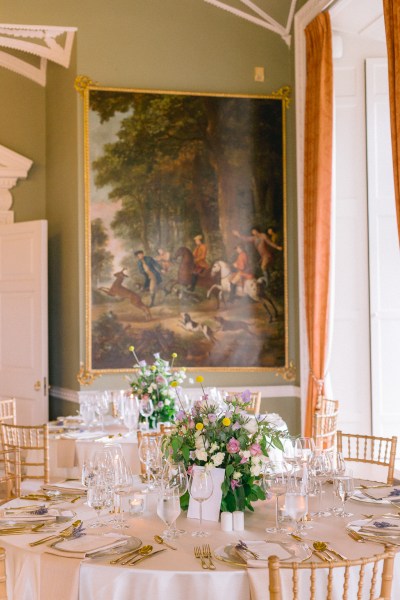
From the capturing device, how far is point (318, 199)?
7469 mm

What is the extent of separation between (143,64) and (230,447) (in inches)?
226

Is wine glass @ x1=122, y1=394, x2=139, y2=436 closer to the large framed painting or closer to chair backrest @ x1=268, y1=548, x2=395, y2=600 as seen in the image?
the large framed painting

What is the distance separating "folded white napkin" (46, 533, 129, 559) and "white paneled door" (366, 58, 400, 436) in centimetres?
527

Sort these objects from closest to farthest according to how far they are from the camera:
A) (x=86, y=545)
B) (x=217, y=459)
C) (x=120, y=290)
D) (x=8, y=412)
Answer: (x=86, y=545), (x=217, y=459), (x=8, y=412), (x=120, y=290)

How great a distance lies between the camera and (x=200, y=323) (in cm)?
806

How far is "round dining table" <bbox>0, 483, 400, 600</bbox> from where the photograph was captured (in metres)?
2.63

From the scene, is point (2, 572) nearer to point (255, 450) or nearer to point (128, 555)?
point (128, 555)

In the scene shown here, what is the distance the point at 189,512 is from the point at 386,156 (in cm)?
543

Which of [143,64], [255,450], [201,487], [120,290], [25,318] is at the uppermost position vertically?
[143,64]

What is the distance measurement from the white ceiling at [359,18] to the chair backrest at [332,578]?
584 centimetres

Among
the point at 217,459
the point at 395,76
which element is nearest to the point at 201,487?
the point at 217,459

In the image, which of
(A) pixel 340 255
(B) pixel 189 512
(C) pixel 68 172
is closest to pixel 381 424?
(A) pixel 340 255

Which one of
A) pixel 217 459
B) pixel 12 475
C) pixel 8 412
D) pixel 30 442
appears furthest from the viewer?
pixel 8 412

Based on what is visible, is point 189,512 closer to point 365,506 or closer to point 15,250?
point 365,506
